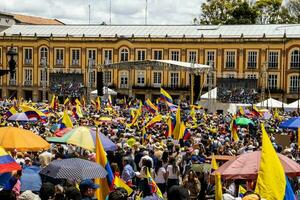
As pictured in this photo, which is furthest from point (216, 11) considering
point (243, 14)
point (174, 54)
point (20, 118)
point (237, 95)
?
point (20, 118)

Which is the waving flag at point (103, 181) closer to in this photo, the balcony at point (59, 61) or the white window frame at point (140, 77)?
the white window frame at point (140, 77)

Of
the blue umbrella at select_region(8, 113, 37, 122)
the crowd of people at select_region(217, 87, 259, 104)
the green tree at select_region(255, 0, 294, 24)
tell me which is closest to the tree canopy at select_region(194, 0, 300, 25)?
the green tree at select_region(255, 0, 294, 24)

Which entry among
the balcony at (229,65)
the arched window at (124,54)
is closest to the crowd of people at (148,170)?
the balcony at (229,65)

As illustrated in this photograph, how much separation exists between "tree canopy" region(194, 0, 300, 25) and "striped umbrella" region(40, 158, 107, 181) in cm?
7293

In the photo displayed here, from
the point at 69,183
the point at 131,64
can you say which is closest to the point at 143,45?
the point at 131,64

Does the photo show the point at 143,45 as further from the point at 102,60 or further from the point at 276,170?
the point at 276,170

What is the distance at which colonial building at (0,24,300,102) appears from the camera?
67.3 meters

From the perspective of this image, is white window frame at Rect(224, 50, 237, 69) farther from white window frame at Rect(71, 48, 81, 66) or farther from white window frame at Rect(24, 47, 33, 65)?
white window frame at Rect(24, 47, 33, 65)

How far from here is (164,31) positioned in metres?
74.4

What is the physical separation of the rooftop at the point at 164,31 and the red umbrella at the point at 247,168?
57722 millimetres

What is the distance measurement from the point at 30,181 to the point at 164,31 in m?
64.4

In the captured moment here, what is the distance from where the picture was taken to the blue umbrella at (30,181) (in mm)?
10602

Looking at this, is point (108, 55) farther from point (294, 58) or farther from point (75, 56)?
point (294, 58)

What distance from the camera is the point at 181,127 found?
2034 cm
